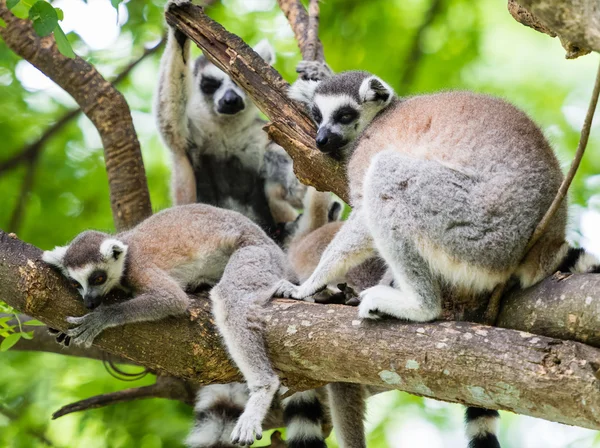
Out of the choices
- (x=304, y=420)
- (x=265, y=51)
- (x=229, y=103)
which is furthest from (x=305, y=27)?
(x=304, y=420)

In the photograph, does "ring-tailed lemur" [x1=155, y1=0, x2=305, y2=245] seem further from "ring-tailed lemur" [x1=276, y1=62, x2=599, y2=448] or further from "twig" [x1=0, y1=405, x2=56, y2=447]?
"ring-tailed lemur" [x1=276, y1=62, x2=599, y2=448]

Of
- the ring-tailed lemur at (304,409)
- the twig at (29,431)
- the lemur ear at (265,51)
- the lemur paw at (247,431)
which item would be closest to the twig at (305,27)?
the lemur ear at (265,51)

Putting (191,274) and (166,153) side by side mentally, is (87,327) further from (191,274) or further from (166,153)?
(166,153)

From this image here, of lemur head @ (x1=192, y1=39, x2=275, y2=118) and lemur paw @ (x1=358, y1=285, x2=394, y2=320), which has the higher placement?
lemur paw @ (x1=358, y1=285, x2=394, y2=320)

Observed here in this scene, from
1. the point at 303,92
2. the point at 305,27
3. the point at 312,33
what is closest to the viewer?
the point at 303,92

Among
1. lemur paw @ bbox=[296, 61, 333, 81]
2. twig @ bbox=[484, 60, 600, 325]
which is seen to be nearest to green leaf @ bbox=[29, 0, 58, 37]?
lemur paw @ bbox=[296, 61, 333, 81]

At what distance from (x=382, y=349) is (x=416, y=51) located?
5363 millimetres

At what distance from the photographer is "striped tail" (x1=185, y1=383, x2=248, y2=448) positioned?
5.84 m

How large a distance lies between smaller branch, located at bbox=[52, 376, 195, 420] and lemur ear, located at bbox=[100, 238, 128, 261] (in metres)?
1.61

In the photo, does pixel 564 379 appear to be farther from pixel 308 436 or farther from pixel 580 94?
pixel 580 94

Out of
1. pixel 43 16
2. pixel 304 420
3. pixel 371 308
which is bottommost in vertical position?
pixel 304 420

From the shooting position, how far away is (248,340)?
4.49m

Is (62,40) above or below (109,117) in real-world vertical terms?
above

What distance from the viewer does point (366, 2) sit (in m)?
8.64
